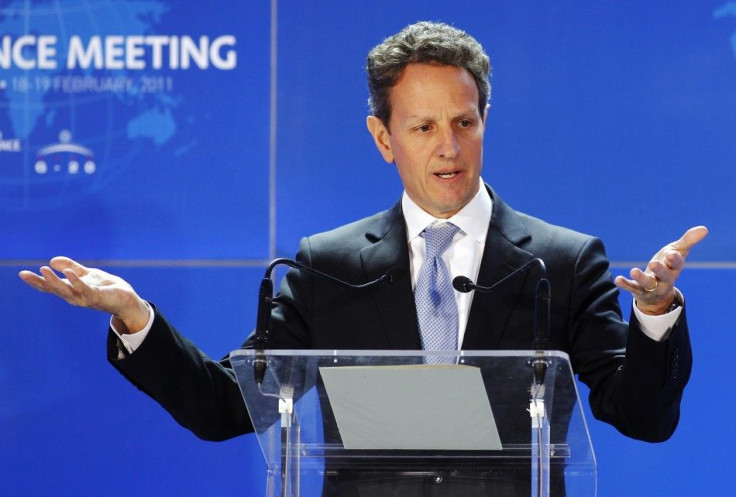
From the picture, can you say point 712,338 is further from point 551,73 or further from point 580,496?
point 580,496

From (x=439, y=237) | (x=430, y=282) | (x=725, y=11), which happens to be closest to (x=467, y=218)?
(x=439, y=237)

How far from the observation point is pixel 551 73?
3.60m

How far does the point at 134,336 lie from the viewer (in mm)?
2174

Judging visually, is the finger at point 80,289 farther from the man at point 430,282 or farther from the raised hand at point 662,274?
the raised hand at point 662,274

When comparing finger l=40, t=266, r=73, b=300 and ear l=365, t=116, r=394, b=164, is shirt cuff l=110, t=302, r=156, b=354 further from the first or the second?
ear l=365, t=116, r=394, b=164

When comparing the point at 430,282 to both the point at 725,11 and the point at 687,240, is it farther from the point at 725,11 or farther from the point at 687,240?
the point at 725,11

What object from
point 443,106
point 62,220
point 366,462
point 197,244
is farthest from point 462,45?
point 62,220

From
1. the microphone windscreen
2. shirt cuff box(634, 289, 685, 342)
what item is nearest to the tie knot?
the microphone windscreen

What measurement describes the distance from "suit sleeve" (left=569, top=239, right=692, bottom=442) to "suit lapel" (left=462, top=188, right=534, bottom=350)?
133mm

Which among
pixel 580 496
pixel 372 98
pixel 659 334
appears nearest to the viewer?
pixel 580 496

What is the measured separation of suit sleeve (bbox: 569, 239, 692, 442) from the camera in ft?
6.91

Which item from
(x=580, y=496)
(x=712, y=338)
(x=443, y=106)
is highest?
(x=443, y=106)

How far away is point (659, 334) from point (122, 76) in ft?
6.89

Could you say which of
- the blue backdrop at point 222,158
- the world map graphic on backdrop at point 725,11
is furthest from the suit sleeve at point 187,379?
the world map graphic on backdrop at point 725,11
